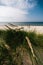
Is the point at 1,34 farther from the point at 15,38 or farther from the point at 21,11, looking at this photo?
the point at 21,11

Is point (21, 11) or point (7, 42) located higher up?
point (21, 11)

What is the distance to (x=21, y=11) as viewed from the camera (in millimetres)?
948

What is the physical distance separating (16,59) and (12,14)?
1.10 feet

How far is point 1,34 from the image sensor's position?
82cm

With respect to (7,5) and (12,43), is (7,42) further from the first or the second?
(7,5)

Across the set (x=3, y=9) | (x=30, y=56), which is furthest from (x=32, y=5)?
(x=30, y=56)

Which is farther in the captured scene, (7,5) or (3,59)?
Answer: (7,5)

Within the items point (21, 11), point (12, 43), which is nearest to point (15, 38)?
point (12, 43)

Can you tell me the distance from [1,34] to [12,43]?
0.08 metres

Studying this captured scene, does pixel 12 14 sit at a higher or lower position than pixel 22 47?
higher

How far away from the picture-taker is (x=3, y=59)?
2.51ft

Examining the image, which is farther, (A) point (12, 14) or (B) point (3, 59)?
(A) point (12, 14)

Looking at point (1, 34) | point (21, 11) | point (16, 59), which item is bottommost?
Answer: point (16, 59)

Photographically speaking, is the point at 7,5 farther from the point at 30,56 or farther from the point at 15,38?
the point at 30,56
